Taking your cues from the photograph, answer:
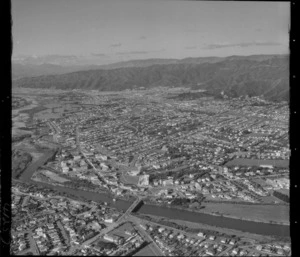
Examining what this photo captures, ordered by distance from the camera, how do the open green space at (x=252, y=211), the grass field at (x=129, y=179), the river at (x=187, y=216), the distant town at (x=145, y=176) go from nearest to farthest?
the distant town at (x=145, y=176) < the river at (x=187, y=216) < the open green space at (x=252, y=211) < the grass field at (x=129, y=179)

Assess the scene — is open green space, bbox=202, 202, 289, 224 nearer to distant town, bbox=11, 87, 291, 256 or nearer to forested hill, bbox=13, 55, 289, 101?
distant town, bbox=11, 87, 291, 256

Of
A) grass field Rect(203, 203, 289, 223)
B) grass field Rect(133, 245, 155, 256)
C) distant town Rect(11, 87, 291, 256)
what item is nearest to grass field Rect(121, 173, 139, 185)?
distant town Rect(11, 87, 291, 256)

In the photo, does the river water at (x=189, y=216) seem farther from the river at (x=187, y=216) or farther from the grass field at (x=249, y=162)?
the grass field at (x=249, y=162)

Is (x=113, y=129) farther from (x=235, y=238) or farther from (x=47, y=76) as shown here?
(x=235, y=238)

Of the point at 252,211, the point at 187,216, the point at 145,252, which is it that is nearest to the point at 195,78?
the point at 252,211

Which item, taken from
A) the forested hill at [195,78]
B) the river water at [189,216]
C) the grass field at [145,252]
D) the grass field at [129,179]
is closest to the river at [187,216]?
the river water at [189,216]
